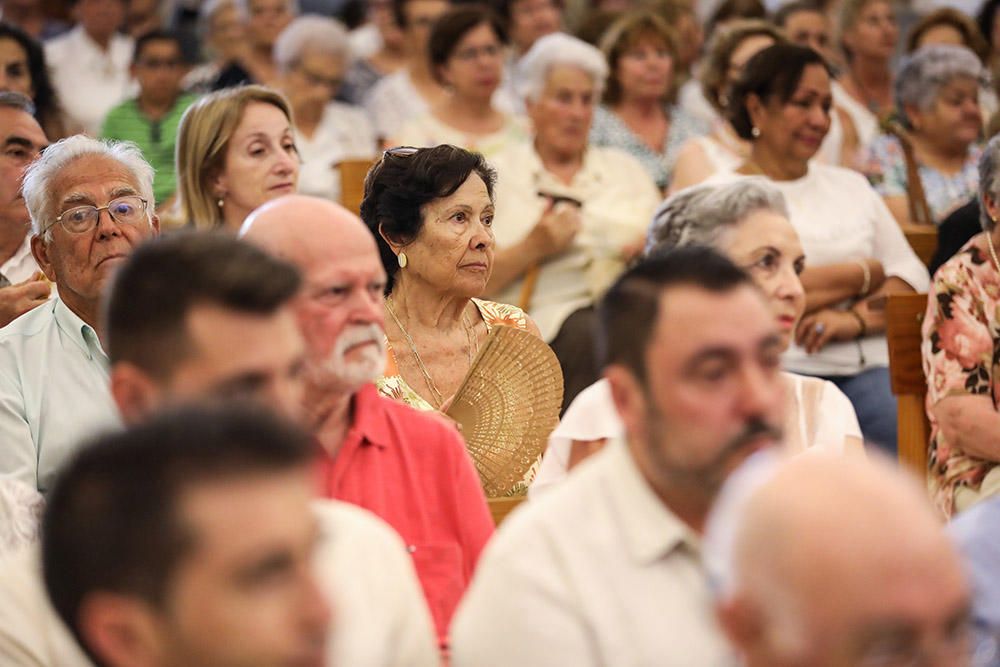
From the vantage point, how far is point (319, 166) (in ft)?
16.8

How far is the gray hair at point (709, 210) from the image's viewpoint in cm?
285

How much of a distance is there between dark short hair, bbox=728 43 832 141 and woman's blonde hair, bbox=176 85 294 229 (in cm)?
142

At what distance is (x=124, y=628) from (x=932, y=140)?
3938 mm

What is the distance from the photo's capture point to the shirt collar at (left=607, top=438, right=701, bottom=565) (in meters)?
1.54

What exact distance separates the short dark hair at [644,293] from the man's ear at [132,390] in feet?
1.77

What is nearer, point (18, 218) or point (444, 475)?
point (444, 475)

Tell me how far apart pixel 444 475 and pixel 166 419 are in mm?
809

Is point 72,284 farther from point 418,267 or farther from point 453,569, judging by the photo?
point 453,569

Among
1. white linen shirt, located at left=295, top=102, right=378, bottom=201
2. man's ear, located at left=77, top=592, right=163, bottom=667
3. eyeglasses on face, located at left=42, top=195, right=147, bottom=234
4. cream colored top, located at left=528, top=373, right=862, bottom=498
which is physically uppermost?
man's ear, located at left=77, top=592, right=163, bottom=667

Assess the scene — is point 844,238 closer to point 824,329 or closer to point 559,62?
point 824,329

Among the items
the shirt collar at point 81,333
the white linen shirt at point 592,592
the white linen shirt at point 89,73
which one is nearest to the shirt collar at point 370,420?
the white linen shirt at point 592,592

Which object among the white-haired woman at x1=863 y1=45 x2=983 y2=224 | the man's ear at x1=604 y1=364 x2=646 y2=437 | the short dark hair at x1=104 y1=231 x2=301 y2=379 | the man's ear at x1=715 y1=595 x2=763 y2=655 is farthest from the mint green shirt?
the man's ear at x1=715 y1=595 x2=763 y2=655

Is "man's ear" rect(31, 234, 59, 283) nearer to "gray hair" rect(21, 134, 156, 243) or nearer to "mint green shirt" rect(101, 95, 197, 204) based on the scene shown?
"gray hair" rect(21, 134, 156, 243)

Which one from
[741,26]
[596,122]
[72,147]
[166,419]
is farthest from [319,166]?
[166,419]
